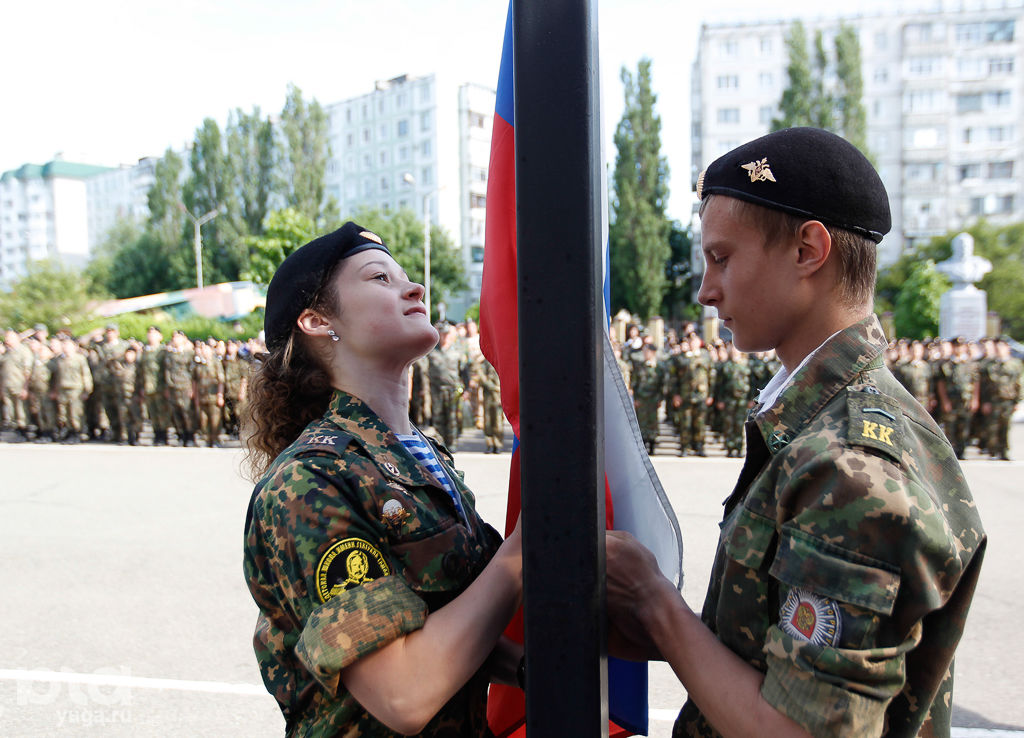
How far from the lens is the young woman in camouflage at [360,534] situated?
1.34 metres

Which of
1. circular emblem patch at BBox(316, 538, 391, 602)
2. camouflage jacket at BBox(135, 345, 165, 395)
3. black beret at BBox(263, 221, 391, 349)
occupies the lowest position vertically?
camouflage jacket at BBox(135, 345, 165, 395)

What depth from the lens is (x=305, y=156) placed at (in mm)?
53688

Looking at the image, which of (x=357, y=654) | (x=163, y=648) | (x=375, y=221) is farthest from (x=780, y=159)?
(x=375, y=221)

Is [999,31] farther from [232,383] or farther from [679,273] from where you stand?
[232,383]

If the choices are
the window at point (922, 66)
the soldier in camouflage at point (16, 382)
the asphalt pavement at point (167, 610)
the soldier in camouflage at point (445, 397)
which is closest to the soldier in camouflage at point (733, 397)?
the asphalt pavement at point (167, 610)

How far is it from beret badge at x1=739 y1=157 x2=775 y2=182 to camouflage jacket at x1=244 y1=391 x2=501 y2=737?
86cm

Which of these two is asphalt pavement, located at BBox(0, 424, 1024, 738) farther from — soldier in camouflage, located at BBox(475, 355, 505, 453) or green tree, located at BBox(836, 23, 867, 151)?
green tree, located at BBox(836, 23, 867, 151)

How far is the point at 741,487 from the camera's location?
4.77 ft

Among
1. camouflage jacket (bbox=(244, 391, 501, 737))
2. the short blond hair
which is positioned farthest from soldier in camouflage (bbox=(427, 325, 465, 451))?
the short blond hair

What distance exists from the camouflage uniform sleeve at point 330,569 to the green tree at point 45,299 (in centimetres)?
3691

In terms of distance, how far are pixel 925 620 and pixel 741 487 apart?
35cm

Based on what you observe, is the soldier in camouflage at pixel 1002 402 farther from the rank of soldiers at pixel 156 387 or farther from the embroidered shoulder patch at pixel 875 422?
the embroidered shoulder patch at pixel 875 422

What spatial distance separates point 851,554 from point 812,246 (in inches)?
19.8

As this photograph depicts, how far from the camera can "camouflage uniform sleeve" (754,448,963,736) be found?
1.09 m
